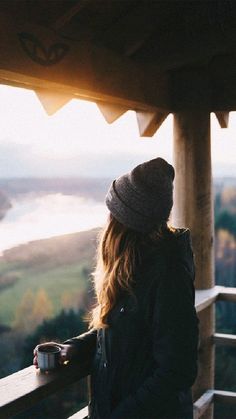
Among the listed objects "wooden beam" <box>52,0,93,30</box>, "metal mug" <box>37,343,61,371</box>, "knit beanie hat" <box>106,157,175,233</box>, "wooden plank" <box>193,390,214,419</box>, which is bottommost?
"wooden plank" <box>193,390,214,419</box>

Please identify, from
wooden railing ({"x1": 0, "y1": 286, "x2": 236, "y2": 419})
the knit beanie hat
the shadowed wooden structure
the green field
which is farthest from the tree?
the knit beanie hat

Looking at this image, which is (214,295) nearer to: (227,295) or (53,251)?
(227,295)

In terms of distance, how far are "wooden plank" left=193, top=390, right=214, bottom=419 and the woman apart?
2049 mm

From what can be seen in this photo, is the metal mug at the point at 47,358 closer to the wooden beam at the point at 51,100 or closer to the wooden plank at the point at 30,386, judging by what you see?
the wooden plank at the point at 30,386

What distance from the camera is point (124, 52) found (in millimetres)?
3236

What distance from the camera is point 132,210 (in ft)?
5.68

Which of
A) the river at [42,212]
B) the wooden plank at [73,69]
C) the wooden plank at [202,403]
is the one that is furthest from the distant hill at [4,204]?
the wooden plank at [73,69]

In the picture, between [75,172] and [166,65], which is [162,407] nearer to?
[166,65]

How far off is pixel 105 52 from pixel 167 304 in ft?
6.08

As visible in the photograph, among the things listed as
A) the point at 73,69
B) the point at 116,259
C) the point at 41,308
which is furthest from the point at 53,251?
the point at 116,259

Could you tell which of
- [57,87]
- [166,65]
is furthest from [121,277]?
[166,65]

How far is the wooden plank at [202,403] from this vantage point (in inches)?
146

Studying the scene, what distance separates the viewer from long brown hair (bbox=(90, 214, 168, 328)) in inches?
70.0

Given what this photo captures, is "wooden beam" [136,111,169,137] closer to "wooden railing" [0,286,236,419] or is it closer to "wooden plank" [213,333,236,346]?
"wooden plank" [213,333,236,346]
